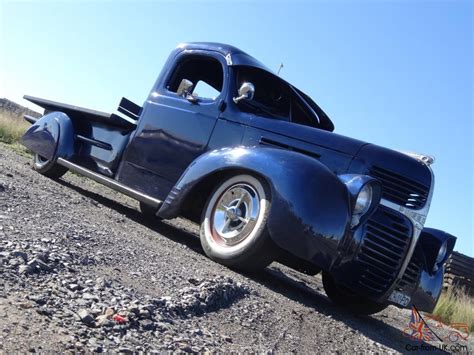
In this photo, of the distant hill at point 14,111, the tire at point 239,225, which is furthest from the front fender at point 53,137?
the distant hill at point 14,111

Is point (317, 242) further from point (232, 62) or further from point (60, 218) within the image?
point (232, 62)

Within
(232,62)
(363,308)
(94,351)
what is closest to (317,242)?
(363,308)

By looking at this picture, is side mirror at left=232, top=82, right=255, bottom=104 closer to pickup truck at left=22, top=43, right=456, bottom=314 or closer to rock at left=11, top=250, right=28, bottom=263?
pickup truck at left=22, top=43, right=456, bottom=314

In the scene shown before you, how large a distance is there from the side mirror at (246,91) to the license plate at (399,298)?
2235 millimetres

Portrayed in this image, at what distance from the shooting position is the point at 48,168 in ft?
23.2

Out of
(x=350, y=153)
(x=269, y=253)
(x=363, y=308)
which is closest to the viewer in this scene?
(x=269, y=253)

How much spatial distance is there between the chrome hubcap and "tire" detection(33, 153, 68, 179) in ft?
10.9

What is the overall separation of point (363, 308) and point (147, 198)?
7.47 ft

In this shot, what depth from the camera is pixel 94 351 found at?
6.28 feet

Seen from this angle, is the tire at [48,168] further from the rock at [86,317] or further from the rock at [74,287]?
the rock at [86,317]

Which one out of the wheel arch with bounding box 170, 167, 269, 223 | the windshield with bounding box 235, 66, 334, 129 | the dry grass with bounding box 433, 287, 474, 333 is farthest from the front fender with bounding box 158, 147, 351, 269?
the dry grass with bounding box 433, 287, 474, 333

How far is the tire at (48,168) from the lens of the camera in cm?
701

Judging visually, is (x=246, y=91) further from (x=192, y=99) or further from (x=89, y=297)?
(x=89, y=297)

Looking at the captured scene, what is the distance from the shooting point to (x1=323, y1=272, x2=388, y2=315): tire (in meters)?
4.91
